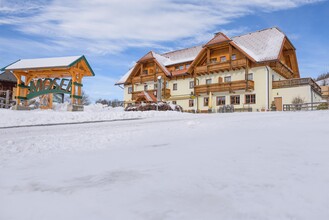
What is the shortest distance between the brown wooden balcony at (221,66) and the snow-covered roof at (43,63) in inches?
683

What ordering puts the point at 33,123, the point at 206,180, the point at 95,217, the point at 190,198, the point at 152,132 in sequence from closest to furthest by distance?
the point at 95,217
the point at 190,198
the point at 206,180
the point at 152,132
the point at 33,123

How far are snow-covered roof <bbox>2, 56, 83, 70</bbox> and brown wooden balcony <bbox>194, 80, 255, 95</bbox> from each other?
17081 millimetres

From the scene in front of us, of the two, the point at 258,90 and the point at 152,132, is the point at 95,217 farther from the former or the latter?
the point at 258,90

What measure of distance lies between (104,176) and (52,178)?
0.77 m

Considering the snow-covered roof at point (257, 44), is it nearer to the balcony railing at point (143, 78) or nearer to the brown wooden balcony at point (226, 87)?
the balcony railing at point (143, 78)

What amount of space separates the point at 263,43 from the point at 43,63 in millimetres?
24041

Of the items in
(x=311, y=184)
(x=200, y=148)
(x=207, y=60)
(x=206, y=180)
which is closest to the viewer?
(x=311, y=184)

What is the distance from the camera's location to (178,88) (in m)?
34.5

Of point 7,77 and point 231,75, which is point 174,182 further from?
point 7,77

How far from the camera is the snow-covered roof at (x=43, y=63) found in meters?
17.2

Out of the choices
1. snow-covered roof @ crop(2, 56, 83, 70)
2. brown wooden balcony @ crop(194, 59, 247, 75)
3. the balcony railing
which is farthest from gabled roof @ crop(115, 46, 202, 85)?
snow-covered roof @ crop(2, 56, 83, 70)

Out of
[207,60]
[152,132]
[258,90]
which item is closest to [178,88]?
[207,60]

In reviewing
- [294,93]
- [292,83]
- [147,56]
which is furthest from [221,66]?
[147,56]

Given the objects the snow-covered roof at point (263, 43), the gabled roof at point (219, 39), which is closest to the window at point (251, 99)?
the snow-covered roof at point (263, 43)
